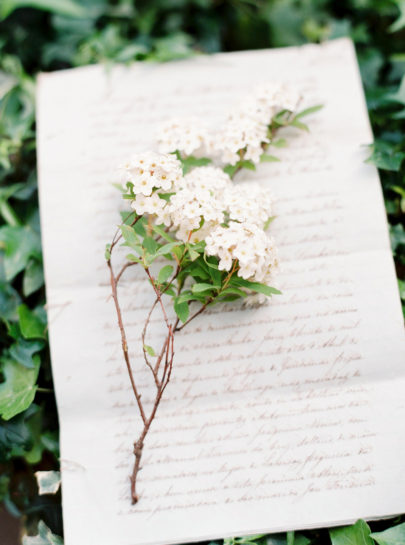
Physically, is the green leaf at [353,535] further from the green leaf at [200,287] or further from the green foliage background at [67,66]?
the green leaf at [200,287]

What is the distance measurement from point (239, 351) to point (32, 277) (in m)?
0.38

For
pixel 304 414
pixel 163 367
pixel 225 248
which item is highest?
pixel 225 248

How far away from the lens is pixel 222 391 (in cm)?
80

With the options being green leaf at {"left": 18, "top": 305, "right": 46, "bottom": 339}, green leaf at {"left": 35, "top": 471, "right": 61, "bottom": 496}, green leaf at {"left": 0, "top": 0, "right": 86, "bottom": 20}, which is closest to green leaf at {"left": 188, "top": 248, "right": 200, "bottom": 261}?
green leaf at {"left": 18, "top": 305, "right": 46, "bottom": 339}

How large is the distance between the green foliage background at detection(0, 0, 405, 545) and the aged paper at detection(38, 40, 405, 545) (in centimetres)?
4

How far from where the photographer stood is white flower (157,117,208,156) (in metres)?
0.79

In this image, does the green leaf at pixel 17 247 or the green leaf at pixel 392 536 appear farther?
the green leaf at pixel 17 247

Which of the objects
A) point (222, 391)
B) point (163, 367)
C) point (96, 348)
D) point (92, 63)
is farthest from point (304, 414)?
point (92, 63)

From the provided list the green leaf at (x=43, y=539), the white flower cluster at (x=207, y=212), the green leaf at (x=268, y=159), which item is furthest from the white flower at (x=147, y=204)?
the green leaf at (x=43, y=539)

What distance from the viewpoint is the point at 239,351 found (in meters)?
0.81

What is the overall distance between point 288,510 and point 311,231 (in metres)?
0.44

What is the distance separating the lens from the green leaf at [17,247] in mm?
849

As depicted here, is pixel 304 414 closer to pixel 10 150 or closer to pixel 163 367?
pixel 163 367

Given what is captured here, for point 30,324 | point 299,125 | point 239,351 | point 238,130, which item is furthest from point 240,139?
point 30,324
